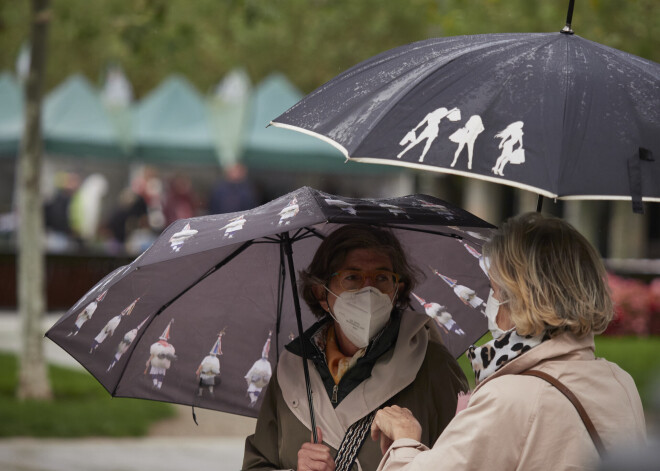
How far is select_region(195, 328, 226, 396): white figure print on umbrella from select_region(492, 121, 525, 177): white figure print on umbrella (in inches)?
62.6

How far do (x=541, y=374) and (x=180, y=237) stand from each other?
4.14 ft

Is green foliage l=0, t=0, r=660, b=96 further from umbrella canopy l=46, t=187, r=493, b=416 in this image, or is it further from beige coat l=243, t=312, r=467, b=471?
beige coat l=243, t=312, r=467, b=471

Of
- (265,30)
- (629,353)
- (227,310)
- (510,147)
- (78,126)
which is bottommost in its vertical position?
(629,353)

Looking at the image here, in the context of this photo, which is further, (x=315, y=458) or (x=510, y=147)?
(x=315, y=458)

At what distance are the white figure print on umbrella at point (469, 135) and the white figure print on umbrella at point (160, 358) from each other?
1490 millimetres

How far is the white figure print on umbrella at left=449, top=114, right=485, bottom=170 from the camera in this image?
9.25 feet

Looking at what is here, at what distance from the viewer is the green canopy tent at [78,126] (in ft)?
68.0

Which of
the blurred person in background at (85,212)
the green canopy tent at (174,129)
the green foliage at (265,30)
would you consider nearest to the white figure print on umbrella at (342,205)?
the green foliage at (265,30)

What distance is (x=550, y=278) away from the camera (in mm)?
2645

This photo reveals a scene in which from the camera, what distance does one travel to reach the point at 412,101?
9.79 feet

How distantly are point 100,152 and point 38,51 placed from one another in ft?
36.4

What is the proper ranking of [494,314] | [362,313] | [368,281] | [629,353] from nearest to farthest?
1. [494,314]
2. [362,313]
3. [368,281]
4. [629,353]

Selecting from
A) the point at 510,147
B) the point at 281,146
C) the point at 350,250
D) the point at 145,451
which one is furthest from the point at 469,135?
the point at 281,146

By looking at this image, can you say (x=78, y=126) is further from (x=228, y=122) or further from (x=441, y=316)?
(x=441, y=316)
